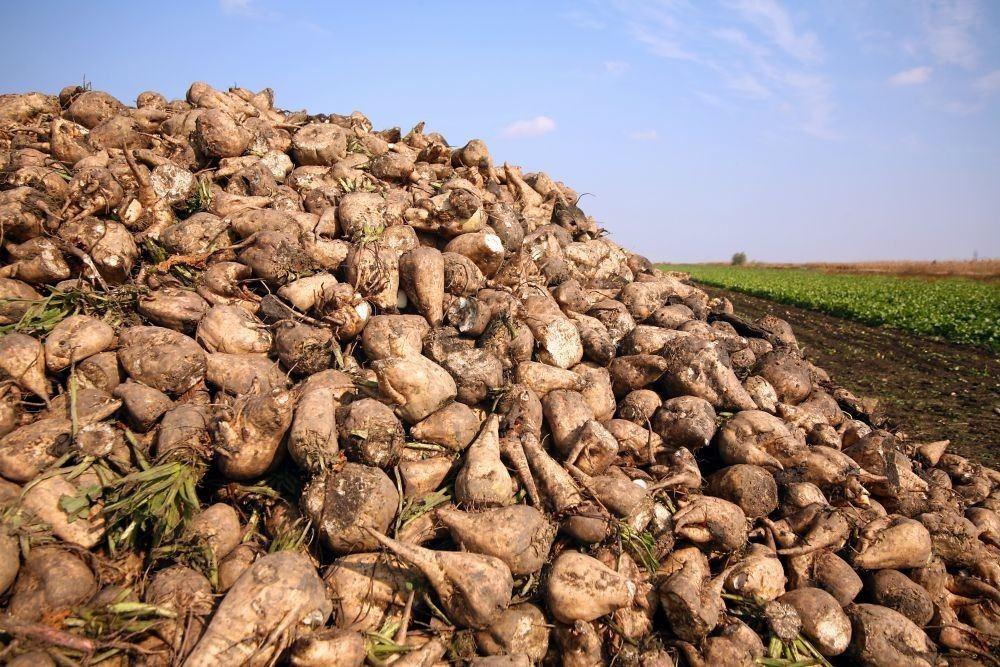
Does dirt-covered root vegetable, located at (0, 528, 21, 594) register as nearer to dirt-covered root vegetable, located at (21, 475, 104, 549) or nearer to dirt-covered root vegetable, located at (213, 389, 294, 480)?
dirt-covered root vegetable, located at (21, 475, 104, 549)

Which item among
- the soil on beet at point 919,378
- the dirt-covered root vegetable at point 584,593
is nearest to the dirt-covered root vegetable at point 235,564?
the dirt-covered root vegetable at point 584,593

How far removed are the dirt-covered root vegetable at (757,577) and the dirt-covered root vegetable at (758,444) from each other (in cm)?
95

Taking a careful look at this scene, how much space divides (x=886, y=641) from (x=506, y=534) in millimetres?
3153

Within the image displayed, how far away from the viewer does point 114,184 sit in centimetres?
561

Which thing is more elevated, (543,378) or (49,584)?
(543,378)

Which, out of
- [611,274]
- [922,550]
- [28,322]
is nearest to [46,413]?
[28,322]

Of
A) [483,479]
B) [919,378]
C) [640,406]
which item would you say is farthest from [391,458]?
[919,378]

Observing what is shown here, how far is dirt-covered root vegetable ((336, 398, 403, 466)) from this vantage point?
417cm

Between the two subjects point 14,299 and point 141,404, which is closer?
point 141,404

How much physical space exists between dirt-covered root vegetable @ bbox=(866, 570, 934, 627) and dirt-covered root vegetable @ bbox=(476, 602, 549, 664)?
3.09m

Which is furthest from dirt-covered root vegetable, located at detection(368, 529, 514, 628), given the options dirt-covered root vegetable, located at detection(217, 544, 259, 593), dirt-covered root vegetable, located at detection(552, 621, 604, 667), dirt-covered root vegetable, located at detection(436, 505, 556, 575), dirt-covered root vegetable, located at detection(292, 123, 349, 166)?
dirt-covered root vegetable, located at detection(292, 123, 349, 166)

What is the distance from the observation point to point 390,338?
5031mm

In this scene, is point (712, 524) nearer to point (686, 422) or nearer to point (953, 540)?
point (686, 422)

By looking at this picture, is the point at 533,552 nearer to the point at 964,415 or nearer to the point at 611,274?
the point at 611,274
